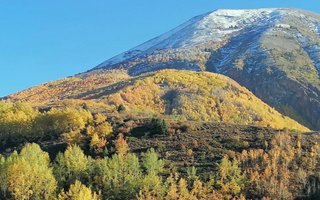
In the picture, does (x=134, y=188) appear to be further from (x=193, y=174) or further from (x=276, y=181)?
(x=276, y=181)

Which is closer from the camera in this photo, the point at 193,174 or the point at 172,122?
the point at 193,174

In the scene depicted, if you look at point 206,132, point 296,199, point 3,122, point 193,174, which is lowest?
point 296,199

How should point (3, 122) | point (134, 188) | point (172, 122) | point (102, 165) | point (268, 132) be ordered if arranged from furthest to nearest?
point (3, 122) → point (172, 122) → point (268, 132) → point (102, 165) → point (134, 188)

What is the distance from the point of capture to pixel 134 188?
120312mm

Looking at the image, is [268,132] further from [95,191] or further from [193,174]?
[95,191]

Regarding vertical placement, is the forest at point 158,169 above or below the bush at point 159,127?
below

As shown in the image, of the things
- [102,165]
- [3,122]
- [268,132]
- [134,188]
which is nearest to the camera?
[134,188]

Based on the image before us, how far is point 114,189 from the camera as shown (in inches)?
4820

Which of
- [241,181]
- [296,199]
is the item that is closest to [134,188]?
[241,181]

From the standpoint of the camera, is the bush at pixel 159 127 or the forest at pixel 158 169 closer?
the forest at pixel 158 169

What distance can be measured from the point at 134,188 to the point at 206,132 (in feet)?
148

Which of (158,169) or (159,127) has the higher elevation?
(159,127)

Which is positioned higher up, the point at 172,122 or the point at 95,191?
the point at 172,122

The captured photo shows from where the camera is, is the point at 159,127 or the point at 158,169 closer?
the point at 158,169
